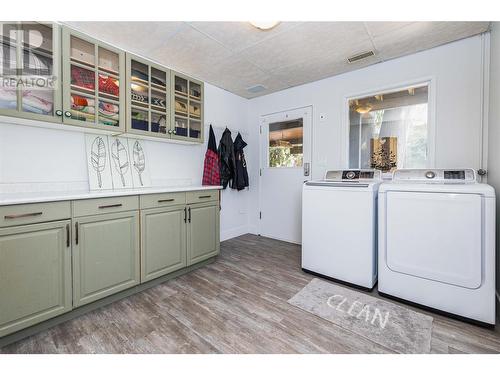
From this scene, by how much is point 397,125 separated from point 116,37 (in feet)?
10.3

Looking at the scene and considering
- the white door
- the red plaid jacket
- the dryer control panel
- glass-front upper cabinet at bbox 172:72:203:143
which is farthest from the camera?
the white door

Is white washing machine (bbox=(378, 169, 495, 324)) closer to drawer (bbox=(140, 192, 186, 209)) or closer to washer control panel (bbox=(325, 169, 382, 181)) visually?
washer control panel (bbox=(325, 169, 382, 181))

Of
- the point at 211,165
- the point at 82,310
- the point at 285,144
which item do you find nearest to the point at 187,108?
the point at 211,165

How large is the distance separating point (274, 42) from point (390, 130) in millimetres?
1685

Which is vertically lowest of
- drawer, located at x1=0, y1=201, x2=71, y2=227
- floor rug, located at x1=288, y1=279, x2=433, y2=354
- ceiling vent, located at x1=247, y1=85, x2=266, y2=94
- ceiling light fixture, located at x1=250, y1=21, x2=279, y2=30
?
floor rug, located at x1=288, y1=279, x2=433, y2=354

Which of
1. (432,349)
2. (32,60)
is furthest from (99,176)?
(432,349)

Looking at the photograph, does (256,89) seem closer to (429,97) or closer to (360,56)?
(360,56)

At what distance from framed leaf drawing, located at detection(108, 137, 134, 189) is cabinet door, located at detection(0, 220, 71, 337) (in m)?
0.85

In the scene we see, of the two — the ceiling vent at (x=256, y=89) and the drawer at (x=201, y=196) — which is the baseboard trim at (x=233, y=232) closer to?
the drawer at (x=201, y=196)

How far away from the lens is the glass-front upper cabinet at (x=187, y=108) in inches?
102

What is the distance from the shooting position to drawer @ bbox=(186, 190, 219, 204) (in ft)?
7.92

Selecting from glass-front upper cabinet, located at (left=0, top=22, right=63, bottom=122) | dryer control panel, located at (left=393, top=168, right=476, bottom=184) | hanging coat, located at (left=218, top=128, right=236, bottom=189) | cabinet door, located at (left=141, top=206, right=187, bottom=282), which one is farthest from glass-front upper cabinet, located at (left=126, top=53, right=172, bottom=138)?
dryer control panel, located at (left=393, top=168, right=476, bottom=184)

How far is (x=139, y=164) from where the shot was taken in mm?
2549

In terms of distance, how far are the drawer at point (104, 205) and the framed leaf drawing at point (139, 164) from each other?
624 mm
